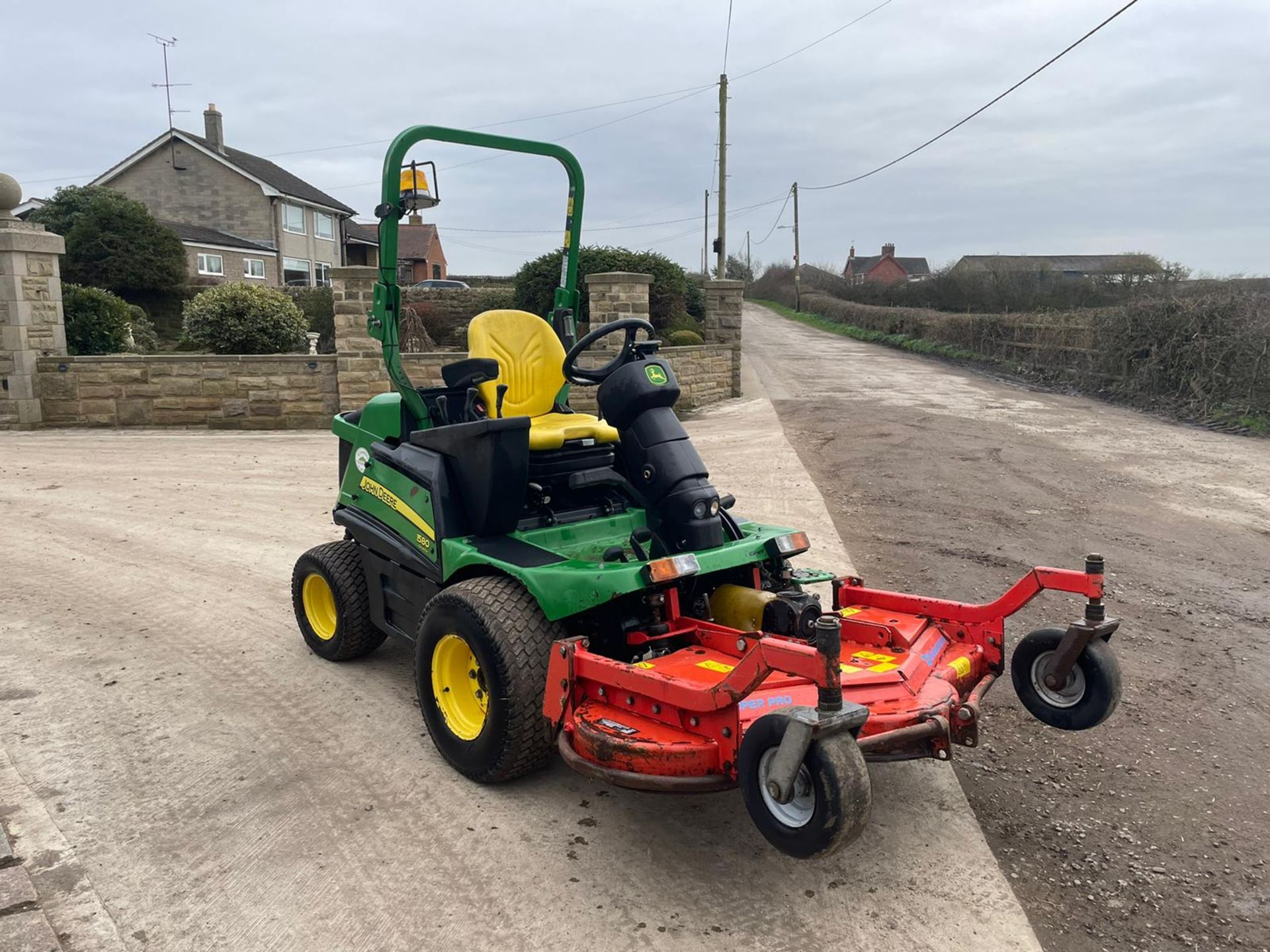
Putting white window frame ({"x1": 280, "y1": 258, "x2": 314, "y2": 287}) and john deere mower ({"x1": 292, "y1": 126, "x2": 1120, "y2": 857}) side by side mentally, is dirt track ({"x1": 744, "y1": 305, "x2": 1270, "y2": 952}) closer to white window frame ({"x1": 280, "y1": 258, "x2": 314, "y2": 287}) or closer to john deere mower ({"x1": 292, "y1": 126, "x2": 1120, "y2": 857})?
john deere mower ({"x1": 292, "y1": 126, "x2": 1120, "y2": 857})

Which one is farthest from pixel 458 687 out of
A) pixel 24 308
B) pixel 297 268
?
pixel 297 268

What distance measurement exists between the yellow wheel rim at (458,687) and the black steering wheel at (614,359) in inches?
48.5

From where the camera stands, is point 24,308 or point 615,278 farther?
point 615,278

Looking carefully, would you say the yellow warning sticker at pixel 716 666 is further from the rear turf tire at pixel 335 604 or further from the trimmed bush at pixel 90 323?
the trimmed bush at pixel 90 323

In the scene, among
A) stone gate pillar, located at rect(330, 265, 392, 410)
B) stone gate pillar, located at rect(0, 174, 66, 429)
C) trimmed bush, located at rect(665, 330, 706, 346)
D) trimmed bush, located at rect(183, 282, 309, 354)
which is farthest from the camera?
trimmed bush, located at rect(665, 330, 706, 346)

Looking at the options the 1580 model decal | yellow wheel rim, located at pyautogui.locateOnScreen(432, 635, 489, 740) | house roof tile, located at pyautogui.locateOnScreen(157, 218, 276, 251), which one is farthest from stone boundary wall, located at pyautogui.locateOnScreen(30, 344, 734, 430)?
house roof tile, located at pyautogui.locateOnScreen(157, 218, 276, 251)

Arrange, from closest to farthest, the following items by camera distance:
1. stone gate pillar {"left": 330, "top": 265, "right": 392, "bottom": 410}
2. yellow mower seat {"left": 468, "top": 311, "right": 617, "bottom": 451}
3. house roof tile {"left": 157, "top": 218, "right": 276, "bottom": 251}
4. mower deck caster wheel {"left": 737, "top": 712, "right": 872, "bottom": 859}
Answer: mower deck caster wheel {"left": 737, "top": 712, "right": 872, "bottom": 859}
yellow mower seat {"left": 468, "top": 311, "right": 617, "bottom": 451}
stone gate pillar {"left": 330, "top": 265, "right": 392, "bottom": 410}
house roof tile {"left": 157, "top": 218, "right": 276, "bottom": 251}

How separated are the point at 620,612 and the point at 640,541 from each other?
0.39m

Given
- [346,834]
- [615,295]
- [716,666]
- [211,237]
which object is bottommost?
[346,834]

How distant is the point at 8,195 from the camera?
12.1m

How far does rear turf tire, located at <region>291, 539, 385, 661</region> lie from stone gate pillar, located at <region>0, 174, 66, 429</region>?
376 inches

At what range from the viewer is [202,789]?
3.57 metres

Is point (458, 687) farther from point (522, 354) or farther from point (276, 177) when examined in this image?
point (276, 177)

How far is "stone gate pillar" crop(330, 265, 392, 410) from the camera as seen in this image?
12.2m
